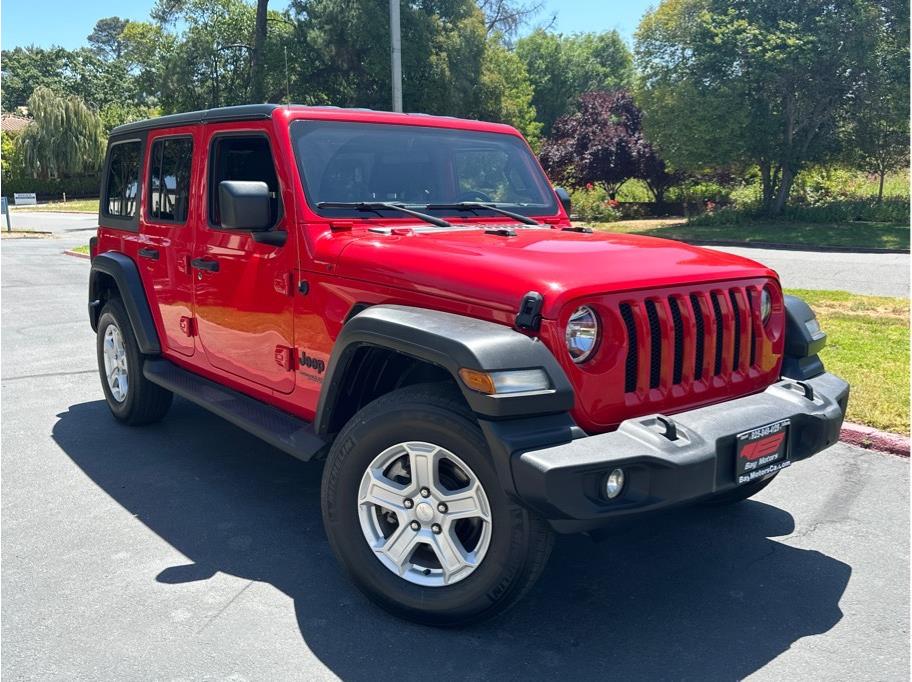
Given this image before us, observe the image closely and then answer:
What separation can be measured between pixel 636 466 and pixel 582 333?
21.0 inches

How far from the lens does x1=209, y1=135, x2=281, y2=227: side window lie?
13.8 feet

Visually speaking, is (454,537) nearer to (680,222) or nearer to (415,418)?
(415,418)

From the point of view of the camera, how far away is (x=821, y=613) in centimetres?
340

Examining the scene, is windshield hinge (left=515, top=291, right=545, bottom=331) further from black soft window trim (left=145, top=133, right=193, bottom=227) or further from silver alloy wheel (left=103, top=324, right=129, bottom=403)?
silver alloy wheel (left=103, top=324, right=129, bottom=403)

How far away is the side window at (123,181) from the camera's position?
558 centimetres

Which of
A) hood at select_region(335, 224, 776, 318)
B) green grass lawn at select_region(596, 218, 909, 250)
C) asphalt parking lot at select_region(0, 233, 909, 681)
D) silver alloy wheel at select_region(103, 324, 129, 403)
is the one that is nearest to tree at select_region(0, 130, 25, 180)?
green grass lawn at select_region(596, 218, 909, 250)

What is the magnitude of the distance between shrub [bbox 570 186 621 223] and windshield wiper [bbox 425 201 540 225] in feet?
83.5

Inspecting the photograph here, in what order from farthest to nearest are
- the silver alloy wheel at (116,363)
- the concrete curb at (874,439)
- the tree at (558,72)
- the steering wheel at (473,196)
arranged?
the tree at (558,72) → the silver alloy wheel at (116,363) → the concrete curb at (874,439) → the steering wheel at (473,196)

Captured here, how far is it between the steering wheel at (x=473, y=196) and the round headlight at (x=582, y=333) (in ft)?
5.31

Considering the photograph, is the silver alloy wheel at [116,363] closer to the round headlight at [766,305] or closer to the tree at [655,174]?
the round headlight at [766,305]

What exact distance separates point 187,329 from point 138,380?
2.72 feet

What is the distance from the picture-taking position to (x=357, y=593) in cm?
355

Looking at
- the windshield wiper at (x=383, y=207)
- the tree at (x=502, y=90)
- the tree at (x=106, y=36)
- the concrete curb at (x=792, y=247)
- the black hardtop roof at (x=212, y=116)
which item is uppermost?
the tree at (x=106, y=36)

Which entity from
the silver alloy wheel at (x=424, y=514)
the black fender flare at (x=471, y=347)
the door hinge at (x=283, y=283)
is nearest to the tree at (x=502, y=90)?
the door hinge at (x=283, y=283)
